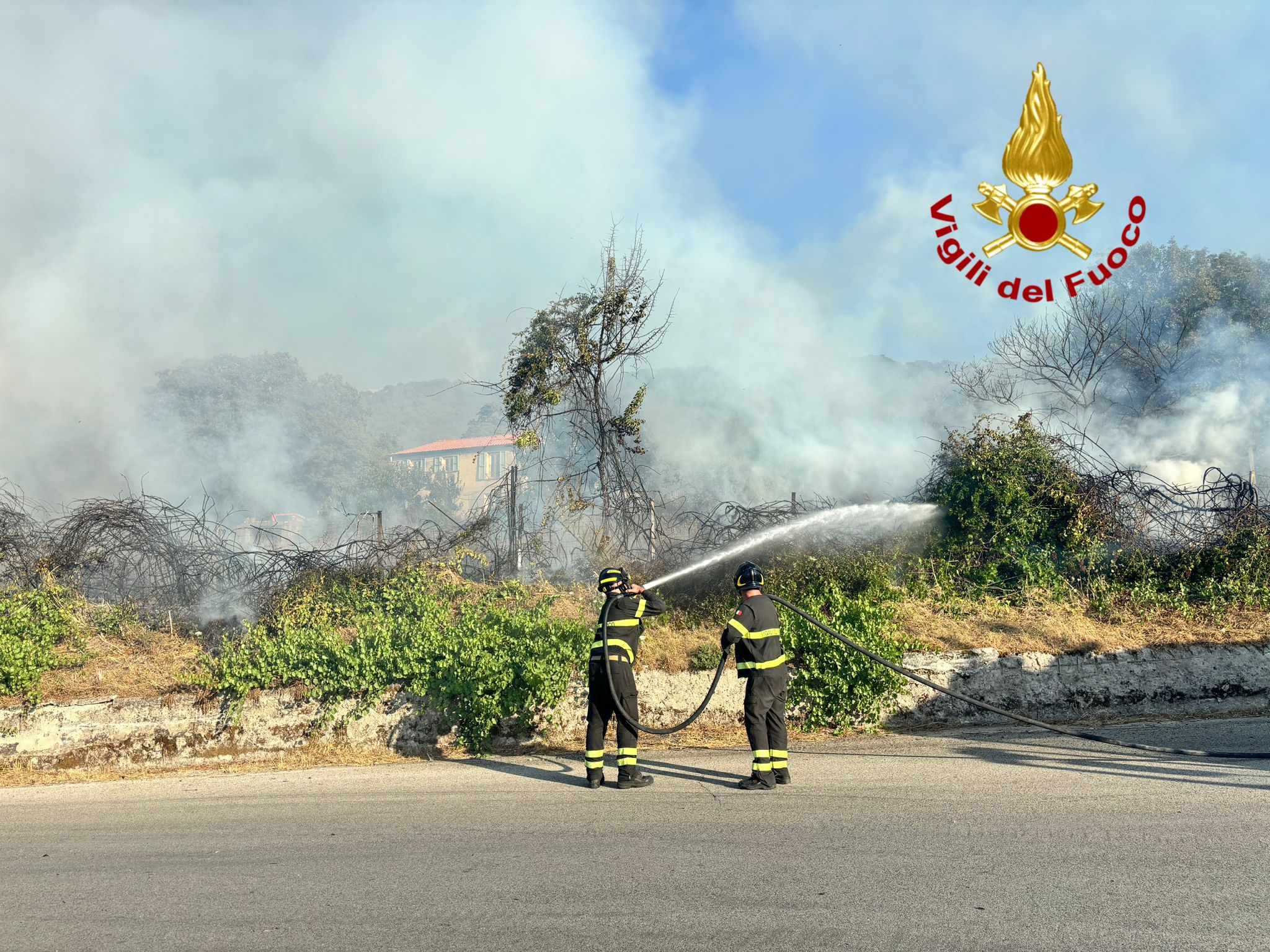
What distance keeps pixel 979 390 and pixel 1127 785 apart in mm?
21214

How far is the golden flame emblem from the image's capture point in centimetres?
1161

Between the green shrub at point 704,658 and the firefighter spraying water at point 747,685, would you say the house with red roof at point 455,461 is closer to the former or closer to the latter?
the green shrub at point 704,658

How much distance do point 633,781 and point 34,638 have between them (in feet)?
23.5

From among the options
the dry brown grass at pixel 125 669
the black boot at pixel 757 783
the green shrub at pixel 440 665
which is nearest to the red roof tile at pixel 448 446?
the dry brown grass at pixel 125 669

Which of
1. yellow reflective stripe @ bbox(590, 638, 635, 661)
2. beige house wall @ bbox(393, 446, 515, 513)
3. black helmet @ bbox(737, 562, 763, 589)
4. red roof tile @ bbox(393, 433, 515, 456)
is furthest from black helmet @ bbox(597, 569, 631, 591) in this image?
red roof tile @ bbox(393, 433, 515, 456)

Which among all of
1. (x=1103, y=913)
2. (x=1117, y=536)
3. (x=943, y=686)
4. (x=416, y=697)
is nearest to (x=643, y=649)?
(x=416, y=697)

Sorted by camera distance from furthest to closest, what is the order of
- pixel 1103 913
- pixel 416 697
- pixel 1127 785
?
pixel 416 697 → pixel 1127 785 → pixel 1103 913

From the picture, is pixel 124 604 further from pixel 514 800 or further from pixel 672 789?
pixel 672 789

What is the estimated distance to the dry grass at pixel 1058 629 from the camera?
30.8 ft

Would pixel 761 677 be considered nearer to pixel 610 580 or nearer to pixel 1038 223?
pixel 610 580

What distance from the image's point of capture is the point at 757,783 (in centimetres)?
663

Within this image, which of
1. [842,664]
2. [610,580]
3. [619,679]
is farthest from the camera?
[842,664]

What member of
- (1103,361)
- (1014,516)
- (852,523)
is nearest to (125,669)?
(852,523)

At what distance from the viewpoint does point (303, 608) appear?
11461 millimetres
